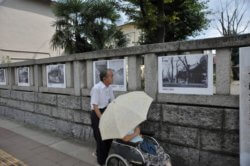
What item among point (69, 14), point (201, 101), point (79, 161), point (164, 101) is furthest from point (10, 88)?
point (201, 101)

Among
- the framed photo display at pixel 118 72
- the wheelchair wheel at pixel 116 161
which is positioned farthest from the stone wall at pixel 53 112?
the wheelchair wheel at pixel 116 161

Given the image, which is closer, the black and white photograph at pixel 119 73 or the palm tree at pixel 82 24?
the black and white photograph at pixel 119 73

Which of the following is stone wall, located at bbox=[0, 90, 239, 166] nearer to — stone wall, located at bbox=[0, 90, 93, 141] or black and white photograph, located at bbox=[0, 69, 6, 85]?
stone wall, located at bbox=[0, 90, 93, 141]

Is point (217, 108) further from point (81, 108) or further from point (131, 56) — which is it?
point (81, 108)

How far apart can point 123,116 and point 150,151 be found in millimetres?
663

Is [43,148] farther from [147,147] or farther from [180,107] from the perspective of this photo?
[180,107]

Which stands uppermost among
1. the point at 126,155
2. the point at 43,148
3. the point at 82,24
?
the point at 82,24

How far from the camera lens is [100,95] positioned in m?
3.44

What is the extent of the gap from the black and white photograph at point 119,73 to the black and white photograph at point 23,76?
13.2 feet

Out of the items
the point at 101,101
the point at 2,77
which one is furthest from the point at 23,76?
the point at 101,101

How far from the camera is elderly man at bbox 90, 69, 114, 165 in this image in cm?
335

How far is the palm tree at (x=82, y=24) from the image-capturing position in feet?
30.3

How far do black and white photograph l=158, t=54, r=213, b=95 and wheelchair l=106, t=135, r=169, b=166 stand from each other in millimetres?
985

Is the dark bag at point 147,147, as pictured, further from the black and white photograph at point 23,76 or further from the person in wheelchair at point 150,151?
the black and white photograph at point 23,76
